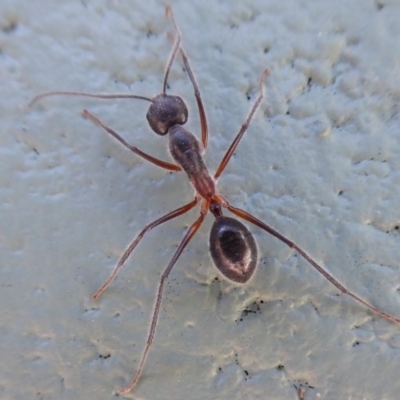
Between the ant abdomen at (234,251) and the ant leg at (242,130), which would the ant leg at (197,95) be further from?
the ant abdomen at (234,251)

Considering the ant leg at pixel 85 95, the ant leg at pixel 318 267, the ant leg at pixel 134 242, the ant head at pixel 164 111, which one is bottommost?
the ant leg at pixel 318 267

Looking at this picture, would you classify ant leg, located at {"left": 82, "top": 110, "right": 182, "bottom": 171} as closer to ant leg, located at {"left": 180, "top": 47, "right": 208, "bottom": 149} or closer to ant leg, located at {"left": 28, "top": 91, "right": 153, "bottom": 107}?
ant leg, located at {"left": 28, "top": 91, "right": 153, "bottom": 107}

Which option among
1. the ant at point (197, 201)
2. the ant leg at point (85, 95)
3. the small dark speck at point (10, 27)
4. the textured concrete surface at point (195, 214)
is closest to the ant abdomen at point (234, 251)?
the ant at point (197, 201)

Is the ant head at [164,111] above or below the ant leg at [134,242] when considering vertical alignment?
above

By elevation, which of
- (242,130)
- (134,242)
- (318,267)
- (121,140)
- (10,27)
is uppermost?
(10,27)

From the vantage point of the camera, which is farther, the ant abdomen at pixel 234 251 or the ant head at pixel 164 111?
the ant head at pixel 164 111

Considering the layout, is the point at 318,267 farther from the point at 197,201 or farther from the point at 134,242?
the point at 134,242

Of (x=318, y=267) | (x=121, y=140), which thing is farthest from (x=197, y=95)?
(x=318, y=267)

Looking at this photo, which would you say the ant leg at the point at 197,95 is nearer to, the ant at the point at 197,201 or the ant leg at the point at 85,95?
the ant at the point at 197,201
